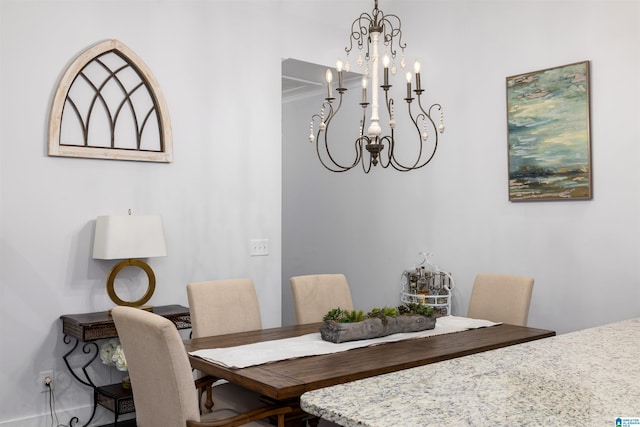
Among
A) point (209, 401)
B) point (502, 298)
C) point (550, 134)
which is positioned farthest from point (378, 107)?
point (209, 401)

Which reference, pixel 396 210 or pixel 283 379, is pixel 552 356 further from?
pixel 396 210

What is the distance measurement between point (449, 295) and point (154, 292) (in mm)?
2065

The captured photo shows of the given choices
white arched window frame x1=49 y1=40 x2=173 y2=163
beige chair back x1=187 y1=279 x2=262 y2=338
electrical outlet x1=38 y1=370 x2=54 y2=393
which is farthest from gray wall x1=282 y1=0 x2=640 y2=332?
electrical outlet x1=38 y1=370 x2=54 y2=393

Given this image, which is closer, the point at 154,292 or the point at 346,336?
the point at 346,336

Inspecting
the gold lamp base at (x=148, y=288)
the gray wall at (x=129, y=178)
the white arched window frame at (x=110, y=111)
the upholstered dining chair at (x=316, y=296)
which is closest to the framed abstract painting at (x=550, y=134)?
the upholstered dining chair at (x=316, y=296)

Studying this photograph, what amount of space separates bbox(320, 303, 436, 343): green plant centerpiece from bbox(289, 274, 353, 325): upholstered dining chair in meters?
0.69

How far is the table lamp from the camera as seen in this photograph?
3381 mm

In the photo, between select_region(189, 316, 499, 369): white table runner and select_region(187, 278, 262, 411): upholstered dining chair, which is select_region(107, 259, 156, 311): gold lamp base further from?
select_region(189, 316, 499, 369): white table runner

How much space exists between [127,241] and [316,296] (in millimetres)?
1116

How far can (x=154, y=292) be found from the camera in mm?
3830

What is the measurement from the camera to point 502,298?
348cm

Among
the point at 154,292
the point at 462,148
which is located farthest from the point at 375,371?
the point at 462,148

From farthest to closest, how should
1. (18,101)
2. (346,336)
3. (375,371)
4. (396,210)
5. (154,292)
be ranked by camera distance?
(396,210)
(154,292)
(18,101)
(346,336)
(375,371)

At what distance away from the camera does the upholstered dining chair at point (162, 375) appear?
6.47 feet
